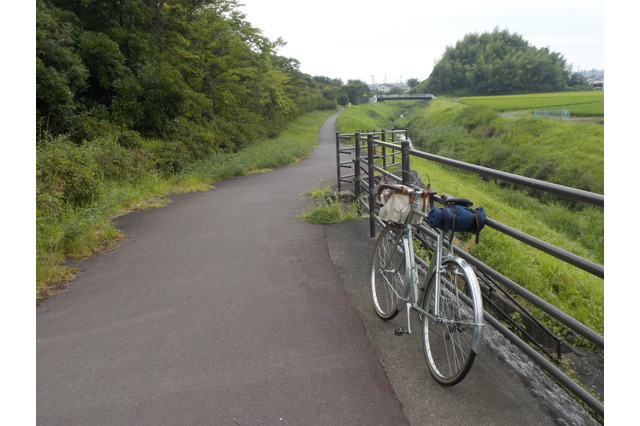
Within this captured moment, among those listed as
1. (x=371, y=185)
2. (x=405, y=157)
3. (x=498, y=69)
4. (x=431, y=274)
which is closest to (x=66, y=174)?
(x=371, y=185)

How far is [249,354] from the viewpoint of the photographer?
3355mm

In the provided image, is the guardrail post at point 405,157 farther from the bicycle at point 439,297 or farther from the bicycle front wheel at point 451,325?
the bicycle front wheel at point 451,325

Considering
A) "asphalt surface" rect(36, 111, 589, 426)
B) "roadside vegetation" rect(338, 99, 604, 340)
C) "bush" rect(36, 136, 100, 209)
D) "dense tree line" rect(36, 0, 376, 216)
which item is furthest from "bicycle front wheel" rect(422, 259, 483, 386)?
"bush" rect(36, 136, 100, 209)

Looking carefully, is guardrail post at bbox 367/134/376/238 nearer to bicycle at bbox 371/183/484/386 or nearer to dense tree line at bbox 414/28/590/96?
bicycle at bbox 371/183/484/386

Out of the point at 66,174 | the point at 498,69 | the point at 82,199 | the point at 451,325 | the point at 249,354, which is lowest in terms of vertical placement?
the point at 249,354

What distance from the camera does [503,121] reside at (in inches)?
1480

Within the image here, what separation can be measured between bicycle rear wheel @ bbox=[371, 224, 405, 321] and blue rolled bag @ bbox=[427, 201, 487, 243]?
70cm

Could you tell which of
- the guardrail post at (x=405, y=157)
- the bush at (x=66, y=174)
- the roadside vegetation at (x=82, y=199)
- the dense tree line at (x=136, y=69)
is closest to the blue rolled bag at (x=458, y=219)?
the guardrail post at (x=405, y=157)

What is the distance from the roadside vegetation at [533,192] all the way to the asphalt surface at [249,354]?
4553 mm

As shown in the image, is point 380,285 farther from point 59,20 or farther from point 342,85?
point 342,85

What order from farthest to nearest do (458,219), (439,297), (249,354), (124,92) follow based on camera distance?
(124,92)
(249,354)
(439,297)
(458,219)

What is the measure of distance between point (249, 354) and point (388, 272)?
1310 millimetres

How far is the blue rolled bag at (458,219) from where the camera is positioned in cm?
271

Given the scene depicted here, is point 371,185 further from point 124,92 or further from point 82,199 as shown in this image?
point 124,92
